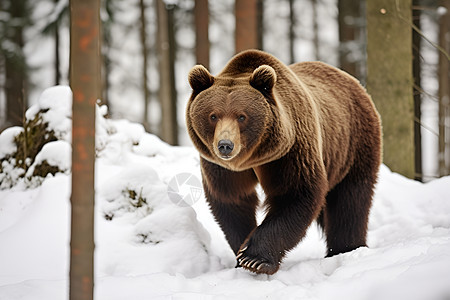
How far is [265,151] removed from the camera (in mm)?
3754

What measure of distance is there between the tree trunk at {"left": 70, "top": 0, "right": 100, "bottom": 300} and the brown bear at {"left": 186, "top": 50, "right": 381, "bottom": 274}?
1380mm

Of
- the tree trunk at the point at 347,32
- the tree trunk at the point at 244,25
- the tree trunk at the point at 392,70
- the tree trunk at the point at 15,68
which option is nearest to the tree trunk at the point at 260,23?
the tree trunk at the point at 347,32

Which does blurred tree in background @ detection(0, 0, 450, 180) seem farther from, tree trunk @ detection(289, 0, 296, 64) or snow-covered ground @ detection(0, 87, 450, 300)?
snow-covered ground @ detection(0, 87, 450, 300)

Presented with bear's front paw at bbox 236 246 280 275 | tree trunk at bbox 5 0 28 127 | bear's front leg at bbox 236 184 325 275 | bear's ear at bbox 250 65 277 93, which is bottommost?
bear's front paw at bbox 236 246 280 275

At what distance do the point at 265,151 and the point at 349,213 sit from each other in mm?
1511

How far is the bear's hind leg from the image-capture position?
15.6 ft

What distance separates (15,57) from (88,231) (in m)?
14.8

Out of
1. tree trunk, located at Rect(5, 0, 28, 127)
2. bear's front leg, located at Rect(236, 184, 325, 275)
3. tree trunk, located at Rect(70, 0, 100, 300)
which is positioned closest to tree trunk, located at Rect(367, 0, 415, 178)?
bear's front leg, located at Rect(236, 184, 325, 275)

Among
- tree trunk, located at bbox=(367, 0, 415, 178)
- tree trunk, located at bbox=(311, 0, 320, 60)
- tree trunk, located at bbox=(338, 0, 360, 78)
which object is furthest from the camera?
tree trunk, located at bbox=(311, 0, 320, 60)

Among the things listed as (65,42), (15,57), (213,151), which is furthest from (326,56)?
(213,151)

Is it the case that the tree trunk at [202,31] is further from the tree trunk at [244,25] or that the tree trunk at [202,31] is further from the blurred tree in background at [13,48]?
the blurred tree in background at [13,48]

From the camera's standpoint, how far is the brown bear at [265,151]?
3.70 metres

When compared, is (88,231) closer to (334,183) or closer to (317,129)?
(317,129)

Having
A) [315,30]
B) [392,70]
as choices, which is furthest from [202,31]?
[392,70]
